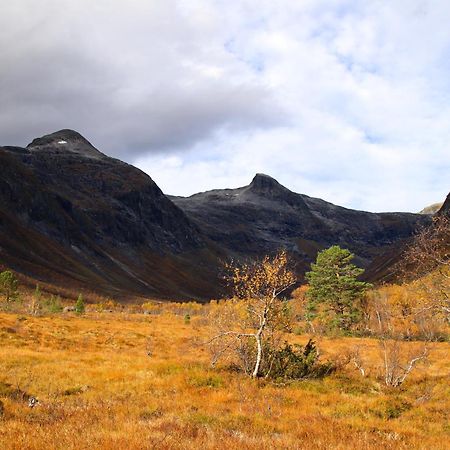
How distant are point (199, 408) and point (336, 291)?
4022 centimetres

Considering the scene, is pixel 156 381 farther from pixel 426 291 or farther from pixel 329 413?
pixel 426 291

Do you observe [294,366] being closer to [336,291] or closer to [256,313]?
[256,313]

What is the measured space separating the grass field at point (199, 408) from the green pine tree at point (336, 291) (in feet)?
81.4

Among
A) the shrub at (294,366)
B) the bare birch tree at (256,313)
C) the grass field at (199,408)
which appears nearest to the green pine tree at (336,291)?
the grass field at (199,408)

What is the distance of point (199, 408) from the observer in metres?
12.8

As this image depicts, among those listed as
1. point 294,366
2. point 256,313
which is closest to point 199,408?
point 256,313

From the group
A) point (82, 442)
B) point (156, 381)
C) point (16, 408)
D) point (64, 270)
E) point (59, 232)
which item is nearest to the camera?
point (82, 442)

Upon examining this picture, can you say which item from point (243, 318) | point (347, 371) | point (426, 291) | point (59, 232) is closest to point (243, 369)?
point (243, 318)

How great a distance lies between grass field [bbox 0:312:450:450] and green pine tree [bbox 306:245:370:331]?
24.8 meters

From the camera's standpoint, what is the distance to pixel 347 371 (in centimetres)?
2202

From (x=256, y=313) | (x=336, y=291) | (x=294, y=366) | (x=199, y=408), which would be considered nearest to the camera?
(x=199, y=408)

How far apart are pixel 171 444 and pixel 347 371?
1584cm

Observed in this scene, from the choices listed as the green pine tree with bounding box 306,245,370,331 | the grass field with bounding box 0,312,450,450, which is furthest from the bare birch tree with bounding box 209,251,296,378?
the green pine tree with bounding box 306,245,370,331

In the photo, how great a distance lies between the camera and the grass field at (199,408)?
9086 mm
